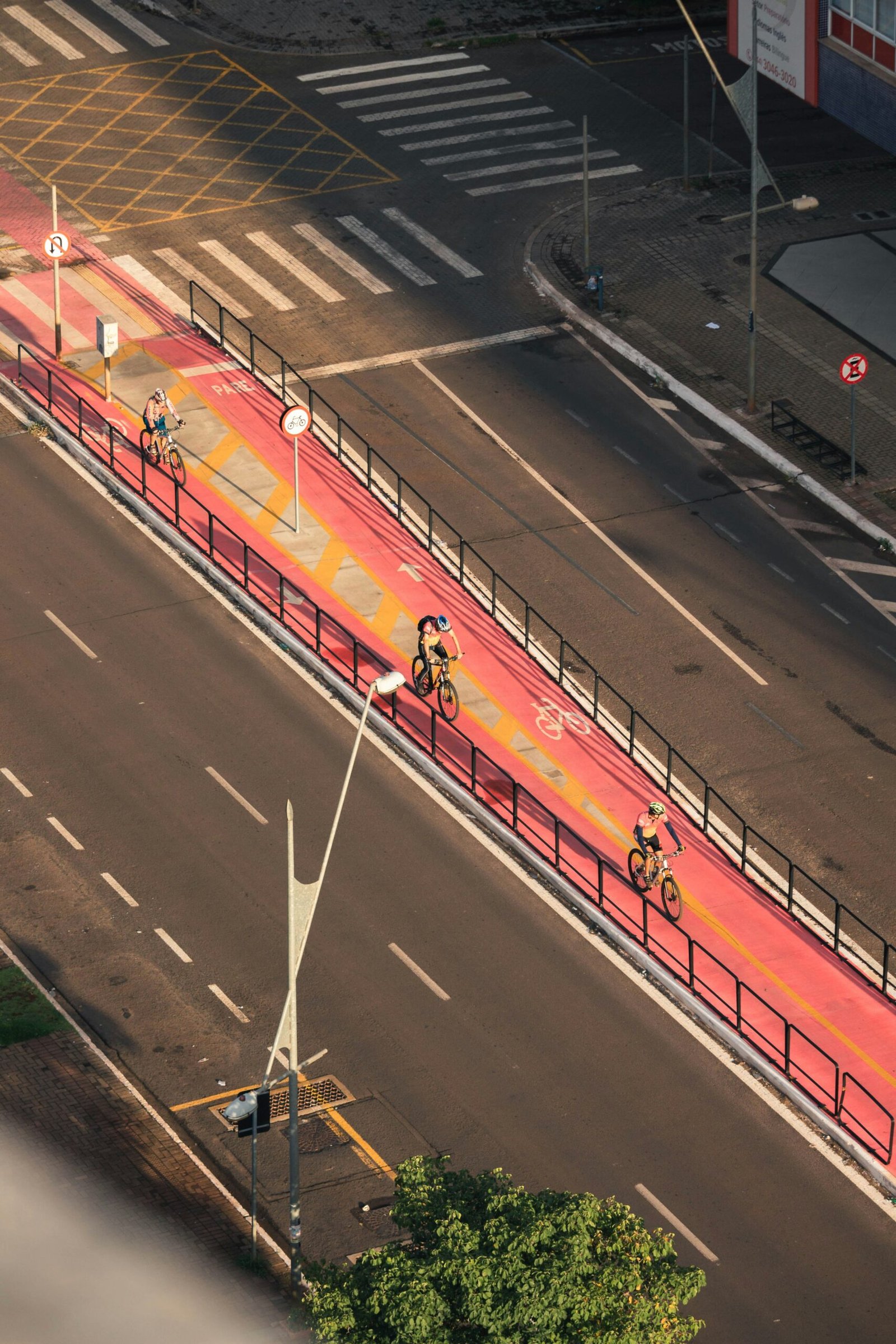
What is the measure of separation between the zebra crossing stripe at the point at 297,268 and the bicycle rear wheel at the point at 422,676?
16860mm

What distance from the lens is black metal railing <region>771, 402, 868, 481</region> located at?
169 feet

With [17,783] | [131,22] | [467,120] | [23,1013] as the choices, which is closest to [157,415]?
[17,783]

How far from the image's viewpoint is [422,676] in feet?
140

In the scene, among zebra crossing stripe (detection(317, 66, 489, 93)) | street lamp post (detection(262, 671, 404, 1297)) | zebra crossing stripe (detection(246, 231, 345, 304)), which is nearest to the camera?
street lamp post (detection(262, 671, 404, 1297))

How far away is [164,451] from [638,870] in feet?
52.2

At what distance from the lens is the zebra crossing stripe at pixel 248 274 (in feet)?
187

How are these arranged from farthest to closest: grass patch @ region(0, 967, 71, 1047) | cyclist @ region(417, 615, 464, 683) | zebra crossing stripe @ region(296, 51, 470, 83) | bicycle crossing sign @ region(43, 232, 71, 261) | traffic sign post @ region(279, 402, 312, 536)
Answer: zebra crossing stripe @ region(296, 51, 470, 83) < bicycle crossing sign @ region(43, 232, 71, 261) < traffic sign post @ region(279, 402, 312, 536) < cyclist @ region(417, 615, 464, 683) < grass patch @ region(0, 967, 71, 1047)

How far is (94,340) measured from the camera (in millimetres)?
54906

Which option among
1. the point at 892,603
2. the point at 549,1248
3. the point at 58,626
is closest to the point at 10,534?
the point at 58,626

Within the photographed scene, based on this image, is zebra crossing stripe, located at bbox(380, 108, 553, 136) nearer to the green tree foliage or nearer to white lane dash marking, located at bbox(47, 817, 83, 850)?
white lane dash marking, located at bbox(47, 817, 83, 850)

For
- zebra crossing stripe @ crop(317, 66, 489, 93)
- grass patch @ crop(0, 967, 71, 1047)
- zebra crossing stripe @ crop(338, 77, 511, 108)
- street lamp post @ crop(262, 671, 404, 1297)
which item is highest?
zebra crossing stripe @ crop(317, 66, 489, 93)

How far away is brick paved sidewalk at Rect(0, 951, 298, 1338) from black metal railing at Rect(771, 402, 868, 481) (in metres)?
23.7

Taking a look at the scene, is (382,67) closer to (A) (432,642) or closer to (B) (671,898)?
(A) (432,642)

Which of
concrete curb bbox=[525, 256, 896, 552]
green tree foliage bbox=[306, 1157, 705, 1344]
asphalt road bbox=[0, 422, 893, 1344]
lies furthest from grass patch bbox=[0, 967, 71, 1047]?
concrete curb bbox=[525, 256, 896, 552]
